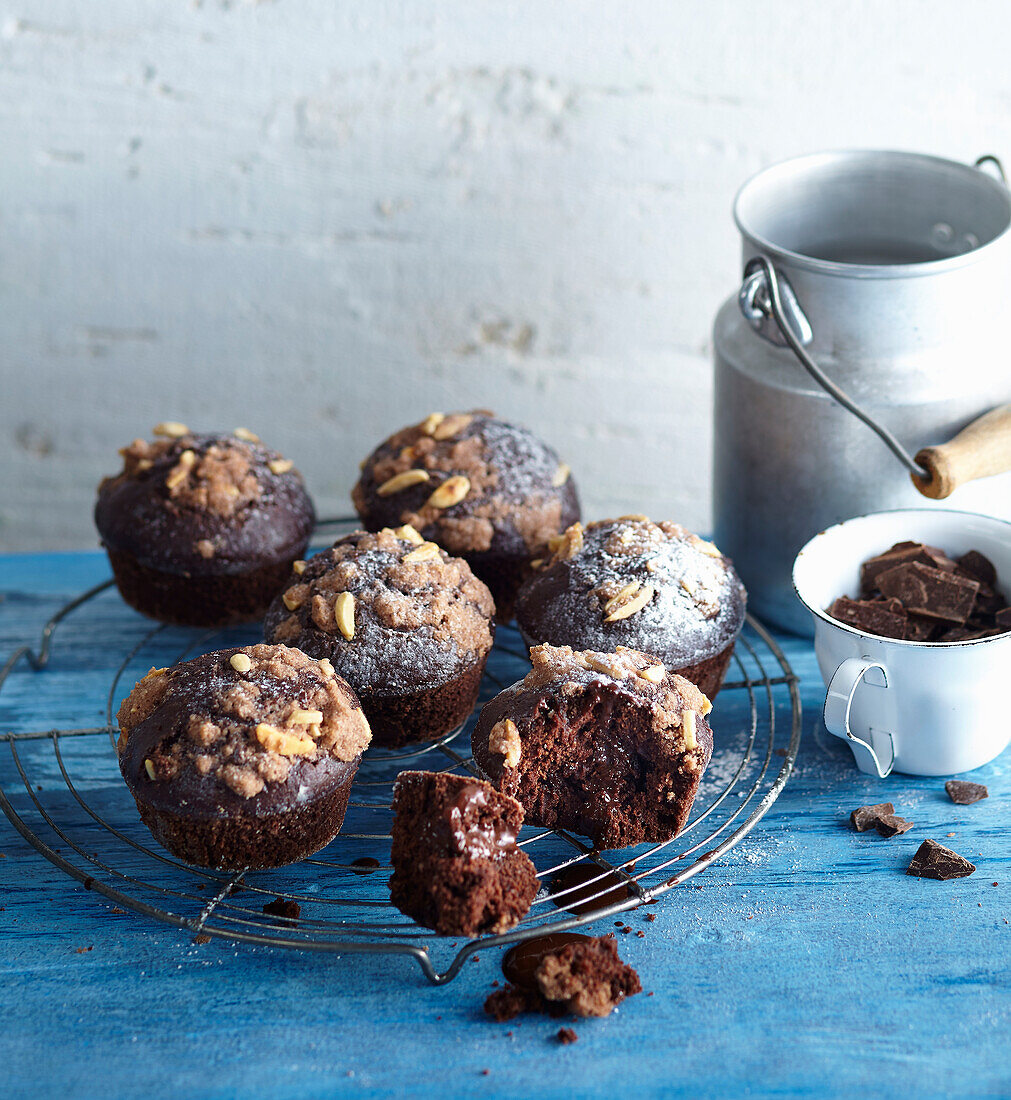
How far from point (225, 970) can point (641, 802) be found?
0.69 meters

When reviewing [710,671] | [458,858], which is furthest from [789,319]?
[458,858]

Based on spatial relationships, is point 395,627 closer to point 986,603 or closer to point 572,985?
point 572,985

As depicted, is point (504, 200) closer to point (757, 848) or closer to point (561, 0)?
point (561, 0)

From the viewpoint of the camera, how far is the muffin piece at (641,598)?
201 centimetres

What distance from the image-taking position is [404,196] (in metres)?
3.11

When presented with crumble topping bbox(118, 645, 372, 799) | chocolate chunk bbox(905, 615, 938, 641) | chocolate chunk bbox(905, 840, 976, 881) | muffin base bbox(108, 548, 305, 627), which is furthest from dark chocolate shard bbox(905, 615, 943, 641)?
muffin base bbox(108, 548, 305, 627)

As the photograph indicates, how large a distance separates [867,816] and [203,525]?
1.38m

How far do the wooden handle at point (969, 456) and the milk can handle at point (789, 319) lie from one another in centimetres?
3

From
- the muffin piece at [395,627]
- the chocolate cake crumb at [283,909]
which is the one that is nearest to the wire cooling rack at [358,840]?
the chocolate cake crumb at [283,909]

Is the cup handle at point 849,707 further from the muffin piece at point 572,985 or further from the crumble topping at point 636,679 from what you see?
the muffin piece at point 572,985

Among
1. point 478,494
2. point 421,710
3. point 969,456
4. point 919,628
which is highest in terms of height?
point 969,456

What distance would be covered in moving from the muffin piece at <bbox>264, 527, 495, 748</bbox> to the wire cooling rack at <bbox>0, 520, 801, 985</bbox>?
0.11 metres

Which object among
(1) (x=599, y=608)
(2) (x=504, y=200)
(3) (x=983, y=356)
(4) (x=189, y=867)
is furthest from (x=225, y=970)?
(2) (x=504, y=200)

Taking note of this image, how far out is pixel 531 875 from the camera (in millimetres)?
1696
